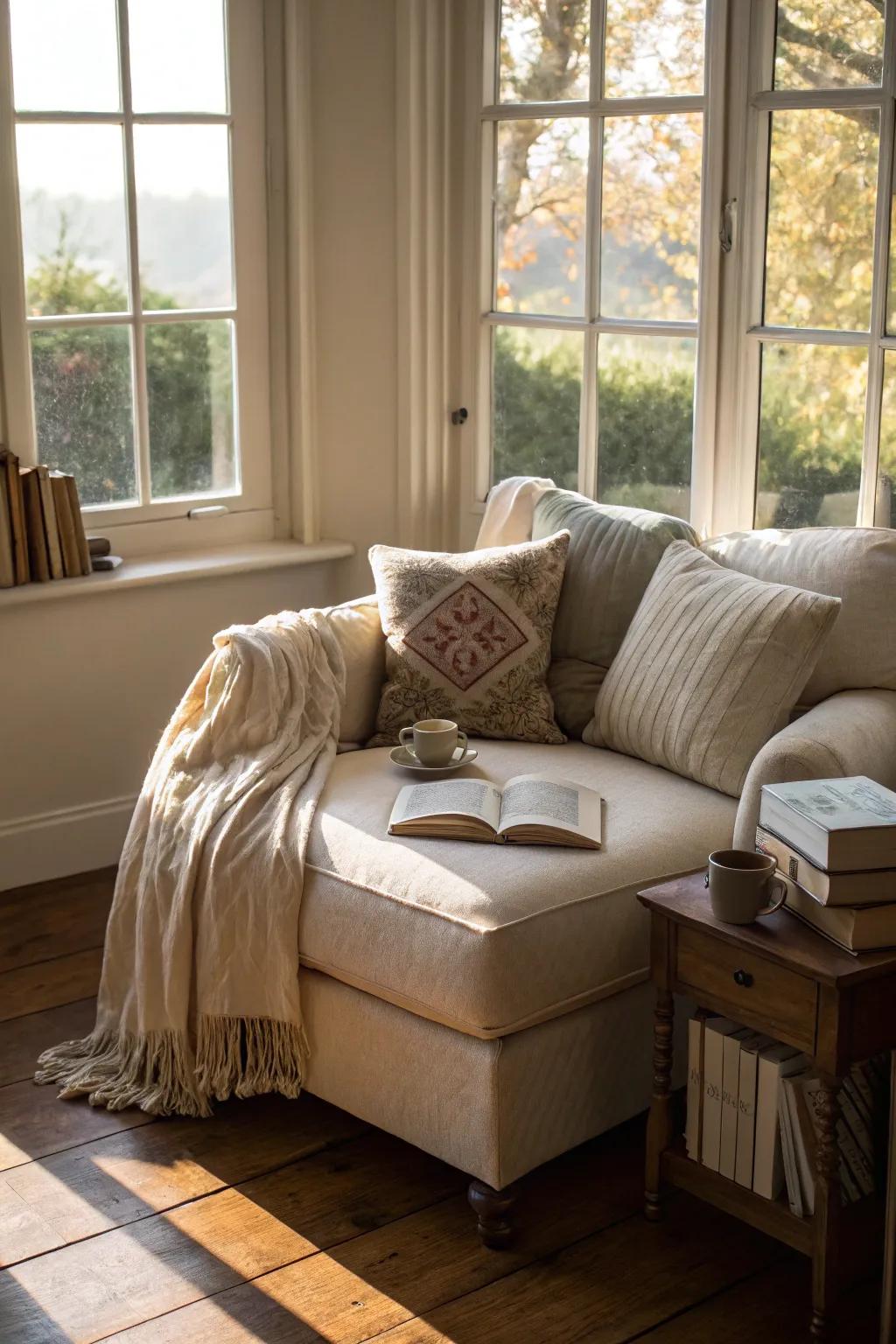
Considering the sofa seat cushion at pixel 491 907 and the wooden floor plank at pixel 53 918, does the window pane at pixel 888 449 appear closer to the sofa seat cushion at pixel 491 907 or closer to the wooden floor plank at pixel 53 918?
the sofa seat cushion at pixel 491 907

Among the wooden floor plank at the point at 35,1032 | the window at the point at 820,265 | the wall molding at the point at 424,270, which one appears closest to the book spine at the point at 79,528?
the wall molding at the point at 424,270

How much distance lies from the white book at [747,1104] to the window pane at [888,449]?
1192 mm

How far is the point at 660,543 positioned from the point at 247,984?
1.13m

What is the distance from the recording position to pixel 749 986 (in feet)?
6.64

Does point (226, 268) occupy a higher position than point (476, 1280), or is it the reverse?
point (226, 268)

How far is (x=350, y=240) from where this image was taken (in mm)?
3631

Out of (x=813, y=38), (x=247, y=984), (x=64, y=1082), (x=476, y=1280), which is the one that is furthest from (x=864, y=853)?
(x=813, y=38)

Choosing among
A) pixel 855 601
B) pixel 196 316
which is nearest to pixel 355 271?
pixel 196 316

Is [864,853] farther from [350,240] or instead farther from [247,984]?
[350,240]

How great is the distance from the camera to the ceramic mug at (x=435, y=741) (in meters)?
2.62

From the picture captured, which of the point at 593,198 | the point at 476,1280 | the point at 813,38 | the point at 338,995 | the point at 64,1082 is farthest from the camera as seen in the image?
the point at 593,198

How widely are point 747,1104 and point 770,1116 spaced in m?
0.04

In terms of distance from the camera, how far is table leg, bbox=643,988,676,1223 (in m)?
2.17

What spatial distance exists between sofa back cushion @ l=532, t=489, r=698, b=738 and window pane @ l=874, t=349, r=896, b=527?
36cm
